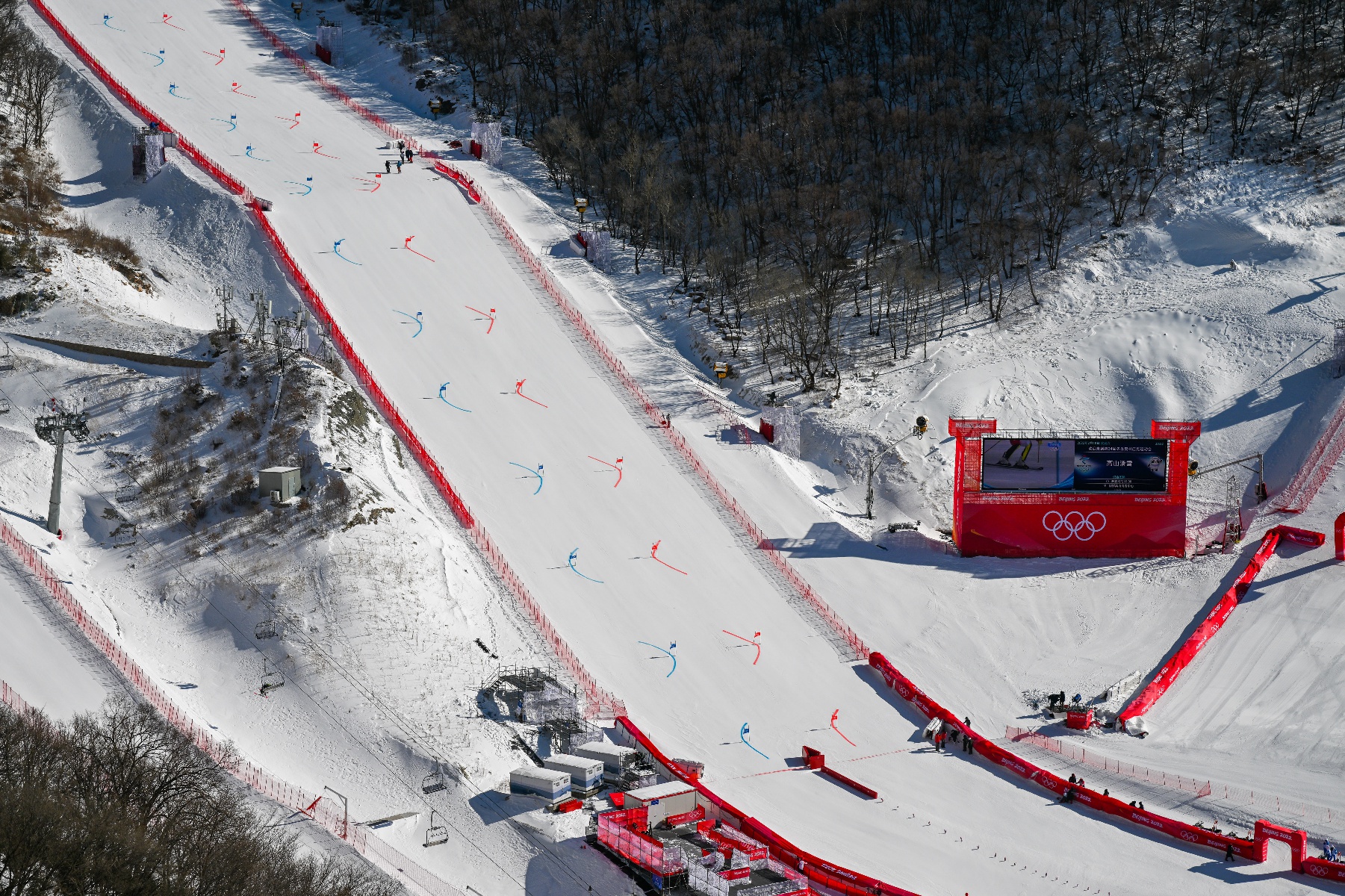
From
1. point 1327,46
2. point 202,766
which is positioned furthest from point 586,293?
point 1327,46

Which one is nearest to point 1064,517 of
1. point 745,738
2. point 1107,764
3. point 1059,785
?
point 1107,764

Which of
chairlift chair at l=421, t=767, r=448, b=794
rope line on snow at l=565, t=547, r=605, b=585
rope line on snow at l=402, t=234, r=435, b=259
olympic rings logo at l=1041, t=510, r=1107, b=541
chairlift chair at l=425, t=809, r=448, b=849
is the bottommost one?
chairlift chair at l=425, t=809, r=448, b=849

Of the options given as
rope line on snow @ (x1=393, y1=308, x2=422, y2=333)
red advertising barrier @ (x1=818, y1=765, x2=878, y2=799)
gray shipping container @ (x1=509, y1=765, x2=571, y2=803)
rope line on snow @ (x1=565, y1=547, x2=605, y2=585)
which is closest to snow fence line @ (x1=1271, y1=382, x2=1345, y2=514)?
red advertising barrier @ (x1=818, y1=765, x2=878, y2=799)

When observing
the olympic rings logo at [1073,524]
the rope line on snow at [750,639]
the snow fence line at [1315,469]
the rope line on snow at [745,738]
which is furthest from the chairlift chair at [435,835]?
the snow fence line at [1315,469]

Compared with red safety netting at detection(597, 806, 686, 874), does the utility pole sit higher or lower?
higher

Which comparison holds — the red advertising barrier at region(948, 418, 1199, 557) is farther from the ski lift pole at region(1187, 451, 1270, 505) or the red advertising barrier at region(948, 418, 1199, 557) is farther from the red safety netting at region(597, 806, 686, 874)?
the red safety netting at region(597, 806, 686, 874)

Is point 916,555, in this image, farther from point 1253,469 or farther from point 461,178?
point 461,178

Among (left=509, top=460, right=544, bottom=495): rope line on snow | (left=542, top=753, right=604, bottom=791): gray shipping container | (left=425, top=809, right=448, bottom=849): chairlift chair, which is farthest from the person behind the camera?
(left=509, top=460, right=544, bottom=495): rope line on snow
